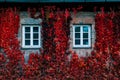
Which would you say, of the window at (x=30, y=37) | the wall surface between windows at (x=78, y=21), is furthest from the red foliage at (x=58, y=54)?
the window at (x=30, y=37)

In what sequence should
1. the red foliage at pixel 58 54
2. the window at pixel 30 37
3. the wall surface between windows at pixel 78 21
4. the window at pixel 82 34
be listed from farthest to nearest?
the window at pixel 82 34
the window at pixel 30 37
the wall surface between windows at pixel 78 21
the red foliage at pixel 58 54

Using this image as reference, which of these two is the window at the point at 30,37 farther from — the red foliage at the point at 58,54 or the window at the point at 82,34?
the window at the point at 82,34

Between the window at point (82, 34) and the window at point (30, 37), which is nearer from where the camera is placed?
the window at point (30, 37)

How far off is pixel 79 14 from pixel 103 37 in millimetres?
1632

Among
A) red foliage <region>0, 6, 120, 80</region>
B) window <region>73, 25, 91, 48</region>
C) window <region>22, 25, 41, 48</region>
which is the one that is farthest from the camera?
window <region>73, 25, 91, 48</region>

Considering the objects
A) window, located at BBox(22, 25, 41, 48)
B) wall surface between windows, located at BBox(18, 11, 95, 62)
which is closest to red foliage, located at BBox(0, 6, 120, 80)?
wall surface between windows, located at BBox(18, 11, 95, 62)

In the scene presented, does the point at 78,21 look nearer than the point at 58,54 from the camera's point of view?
No

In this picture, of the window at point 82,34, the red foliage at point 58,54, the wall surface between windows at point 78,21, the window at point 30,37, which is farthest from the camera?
the window at point 82,34

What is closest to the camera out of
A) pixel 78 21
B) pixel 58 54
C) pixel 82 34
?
pixel 58 54

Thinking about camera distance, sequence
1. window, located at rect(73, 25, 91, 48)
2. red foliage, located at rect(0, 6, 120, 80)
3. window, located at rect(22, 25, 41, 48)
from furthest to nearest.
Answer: window, located at rect(73, 25, 91, 48)
window, located at rect(22, 25, 41, 48)
red foliage, located at rect(0, 6, 120, 80)

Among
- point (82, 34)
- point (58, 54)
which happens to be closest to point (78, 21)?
point (82, 34)

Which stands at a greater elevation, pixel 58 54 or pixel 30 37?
pixel 30 37

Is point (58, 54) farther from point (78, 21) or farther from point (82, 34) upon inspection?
point (78, 21)

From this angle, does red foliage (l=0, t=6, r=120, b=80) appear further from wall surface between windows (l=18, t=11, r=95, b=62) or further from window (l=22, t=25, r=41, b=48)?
window (l=22, t=25, r=41, b=48)
